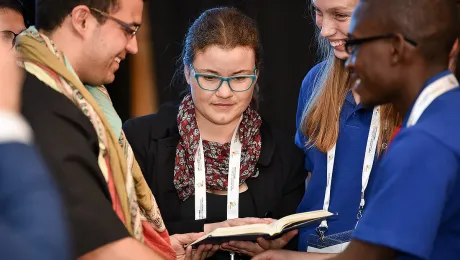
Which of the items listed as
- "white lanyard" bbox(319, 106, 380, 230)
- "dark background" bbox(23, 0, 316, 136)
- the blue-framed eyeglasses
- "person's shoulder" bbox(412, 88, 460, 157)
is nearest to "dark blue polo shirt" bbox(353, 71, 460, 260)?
"person's shoulder" bbox(412, 88, 460, 157)

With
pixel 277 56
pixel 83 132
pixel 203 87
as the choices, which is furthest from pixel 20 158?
pixel 277 56

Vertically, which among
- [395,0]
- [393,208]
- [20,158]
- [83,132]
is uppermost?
[395,0]

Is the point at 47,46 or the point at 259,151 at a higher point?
the point at 47,46

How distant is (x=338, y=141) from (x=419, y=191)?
3.97 feet

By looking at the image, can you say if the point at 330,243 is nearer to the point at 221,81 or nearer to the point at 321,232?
the point at 321,232

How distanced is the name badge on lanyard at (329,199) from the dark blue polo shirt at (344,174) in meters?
0.02

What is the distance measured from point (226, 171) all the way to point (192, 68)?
1.44 ft

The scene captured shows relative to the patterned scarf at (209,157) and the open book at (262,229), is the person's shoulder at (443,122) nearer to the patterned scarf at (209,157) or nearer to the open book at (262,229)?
the open book at (262,229)

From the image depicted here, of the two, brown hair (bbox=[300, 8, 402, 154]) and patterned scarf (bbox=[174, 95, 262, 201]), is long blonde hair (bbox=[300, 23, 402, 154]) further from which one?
patterned scarf (bbox=[174, 95, 262, 201])

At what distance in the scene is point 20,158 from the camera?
1.10 meters

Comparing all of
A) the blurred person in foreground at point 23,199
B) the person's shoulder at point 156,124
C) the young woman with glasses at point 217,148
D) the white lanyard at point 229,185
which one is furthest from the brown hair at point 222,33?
the blurred person in foreground at point 23,199

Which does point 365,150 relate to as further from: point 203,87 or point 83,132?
point 83,132

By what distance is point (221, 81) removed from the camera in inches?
116

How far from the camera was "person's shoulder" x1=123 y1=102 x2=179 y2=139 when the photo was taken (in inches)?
121
